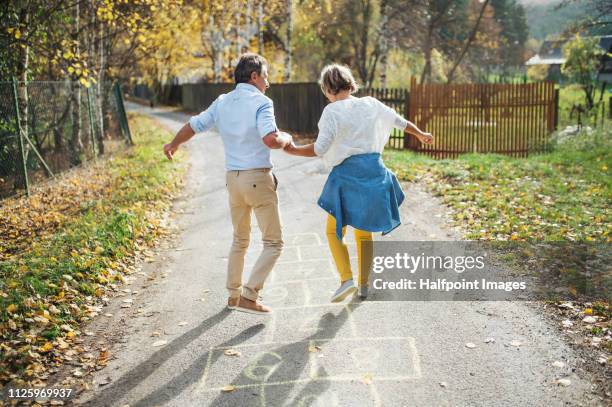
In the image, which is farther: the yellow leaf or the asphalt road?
the yellow leaf

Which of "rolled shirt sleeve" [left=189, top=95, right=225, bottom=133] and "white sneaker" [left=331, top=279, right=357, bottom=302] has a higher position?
"rolled shirt sleeve" [left=189, top=95, right=225, bottom=133]

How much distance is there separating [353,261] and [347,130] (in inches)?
82.7

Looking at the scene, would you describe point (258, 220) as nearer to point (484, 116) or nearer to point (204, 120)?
point (204, 120)

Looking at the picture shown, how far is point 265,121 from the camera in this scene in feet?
15.8

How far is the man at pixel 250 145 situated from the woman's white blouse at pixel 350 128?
0.38 meters

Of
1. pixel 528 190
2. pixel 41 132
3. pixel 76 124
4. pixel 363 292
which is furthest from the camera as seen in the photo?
pixel 76 124

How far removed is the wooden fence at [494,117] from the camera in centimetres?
1547

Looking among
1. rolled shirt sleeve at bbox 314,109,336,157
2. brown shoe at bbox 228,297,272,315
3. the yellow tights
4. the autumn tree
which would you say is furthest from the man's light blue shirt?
the autumn tree

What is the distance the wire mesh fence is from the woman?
824 centimetres

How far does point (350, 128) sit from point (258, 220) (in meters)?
1.11

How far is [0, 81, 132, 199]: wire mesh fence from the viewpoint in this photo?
11539 mm

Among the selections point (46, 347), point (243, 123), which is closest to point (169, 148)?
point (243, 123)

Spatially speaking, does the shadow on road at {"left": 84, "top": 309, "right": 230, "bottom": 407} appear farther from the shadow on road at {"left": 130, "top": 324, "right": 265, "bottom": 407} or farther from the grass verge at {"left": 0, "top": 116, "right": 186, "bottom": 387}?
the grass verge at {"left": 0, "top": 116, "right": 186, "bottom": 387}

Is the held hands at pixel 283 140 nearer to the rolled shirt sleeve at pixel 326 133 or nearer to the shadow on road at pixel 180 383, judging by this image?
the rolled shirt sleeve at pixel 326 133
